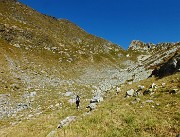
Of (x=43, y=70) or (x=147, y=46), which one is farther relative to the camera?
(x=147, y=46)

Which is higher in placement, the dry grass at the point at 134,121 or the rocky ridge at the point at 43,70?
the rocky ridge at the point at 43,70

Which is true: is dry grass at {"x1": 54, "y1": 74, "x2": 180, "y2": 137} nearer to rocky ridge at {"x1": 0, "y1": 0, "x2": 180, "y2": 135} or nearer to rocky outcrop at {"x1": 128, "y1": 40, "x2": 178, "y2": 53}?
rocky ridge at {"x1": 0, "y1": 0, "x2": 180, "y2": 135}

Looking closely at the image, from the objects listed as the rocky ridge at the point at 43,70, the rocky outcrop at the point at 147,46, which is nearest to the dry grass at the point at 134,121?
the rocky ridge at the point at 43,70

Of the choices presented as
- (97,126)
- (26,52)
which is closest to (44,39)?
(26,52)

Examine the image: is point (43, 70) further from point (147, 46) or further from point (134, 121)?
point (147, 46)

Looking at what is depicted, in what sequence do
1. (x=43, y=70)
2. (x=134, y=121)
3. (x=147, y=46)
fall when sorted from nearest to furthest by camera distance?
(x=134, y=121)
(x=43, y=70)
(x=147, y=46)

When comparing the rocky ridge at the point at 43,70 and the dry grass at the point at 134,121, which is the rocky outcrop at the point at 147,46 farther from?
the dry grass at the point at 134,121

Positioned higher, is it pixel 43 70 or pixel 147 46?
pixel 147 46

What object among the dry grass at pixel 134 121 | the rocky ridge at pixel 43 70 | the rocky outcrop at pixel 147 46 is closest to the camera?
the dry grass at pixel 134 121

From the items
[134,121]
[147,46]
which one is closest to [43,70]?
[134,121]

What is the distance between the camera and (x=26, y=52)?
7169cm

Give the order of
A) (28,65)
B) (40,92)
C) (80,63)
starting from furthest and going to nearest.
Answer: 1. (80,63)
2. (28,65)
3. (40,92)

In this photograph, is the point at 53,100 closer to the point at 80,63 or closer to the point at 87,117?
the point at 87,117

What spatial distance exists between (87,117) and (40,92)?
68.7 feet
